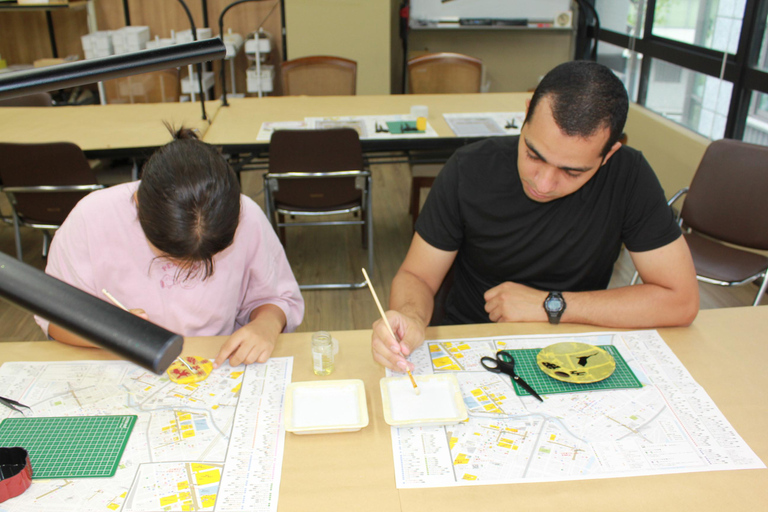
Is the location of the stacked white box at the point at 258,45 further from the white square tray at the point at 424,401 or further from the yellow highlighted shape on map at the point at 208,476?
the yellow highlighted shape on map at the point at 208,476

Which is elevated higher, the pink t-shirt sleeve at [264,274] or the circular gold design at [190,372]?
the pink t-shirt sleeve at [264,274]

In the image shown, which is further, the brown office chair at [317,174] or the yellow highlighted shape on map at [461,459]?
the brown office chair at [317,174]

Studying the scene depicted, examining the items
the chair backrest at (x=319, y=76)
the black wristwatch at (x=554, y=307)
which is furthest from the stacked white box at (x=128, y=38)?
the black wristwatch at (x=554, y=307)

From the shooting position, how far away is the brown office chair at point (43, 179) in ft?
8.40

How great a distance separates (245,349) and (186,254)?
284 millimetres

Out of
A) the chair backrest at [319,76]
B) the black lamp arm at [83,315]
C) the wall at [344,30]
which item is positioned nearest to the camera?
the black lamp arm at [83,315]

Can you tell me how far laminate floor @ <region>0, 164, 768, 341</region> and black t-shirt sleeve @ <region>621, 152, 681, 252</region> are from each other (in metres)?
1.52

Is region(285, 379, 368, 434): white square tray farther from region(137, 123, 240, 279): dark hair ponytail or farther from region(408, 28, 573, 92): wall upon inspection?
region(408, 28, 573, 92): wall

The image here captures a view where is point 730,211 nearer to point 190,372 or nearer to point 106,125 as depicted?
point 190,372

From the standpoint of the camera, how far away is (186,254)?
1093 millimetres

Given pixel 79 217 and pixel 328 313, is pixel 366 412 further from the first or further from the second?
pixel 328 313

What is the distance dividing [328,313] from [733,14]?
2871mm

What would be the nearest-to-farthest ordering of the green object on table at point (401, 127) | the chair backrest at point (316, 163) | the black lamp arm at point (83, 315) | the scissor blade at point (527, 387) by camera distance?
the black lamp arm at point (83, 315) → the scissor blade at point (527, 387) → the chair backrest at point (316, 163) → the green object on table at point (401, 127)

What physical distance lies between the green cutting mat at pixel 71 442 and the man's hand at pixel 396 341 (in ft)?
1.62
